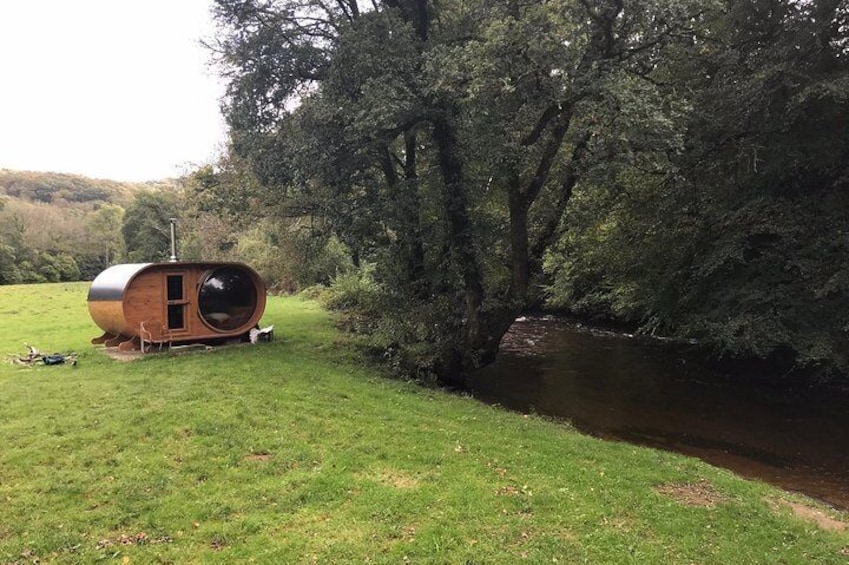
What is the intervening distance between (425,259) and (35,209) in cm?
8226

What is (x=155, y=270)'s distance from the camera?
48.0ft

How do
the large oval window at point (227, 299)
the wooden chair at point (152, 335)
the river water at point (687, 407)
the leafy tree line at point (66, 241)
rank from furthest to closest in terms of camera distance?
the leafy tree line at point (66, 241), the large oval window at point (227, 299), the wooden chair at point (152, 335), the river water at point (687, 407)

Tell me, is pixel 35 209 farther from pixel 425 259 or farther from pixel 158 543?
pixel 158 543

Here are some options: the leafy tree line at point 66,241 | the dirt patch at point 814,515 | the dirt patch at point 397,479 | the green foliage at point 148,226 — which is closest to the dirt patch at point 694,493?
the dirt patch at point 814,515

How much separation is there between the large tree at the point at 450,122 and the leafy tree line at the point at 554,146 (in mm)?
64

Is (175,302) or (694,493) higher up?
(175,302)

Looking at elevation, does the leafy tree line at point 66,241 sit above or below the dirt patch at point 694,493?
above

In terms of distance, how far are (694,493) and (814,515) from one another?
1.59 metres

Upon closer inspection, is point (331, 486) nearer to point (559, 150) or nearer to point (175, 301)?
point (175, 301)

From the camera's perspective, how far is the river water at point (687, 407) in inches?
441

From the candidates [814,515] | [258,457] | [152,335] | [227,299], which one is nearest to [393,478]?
[258,457]

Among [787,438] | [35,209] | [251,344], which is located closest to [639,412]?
[787,438]

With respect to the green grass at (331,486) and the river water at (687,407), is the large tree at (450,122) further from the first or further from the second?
the green grass at (331,486)

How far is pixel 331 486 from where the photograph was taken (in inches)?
295
